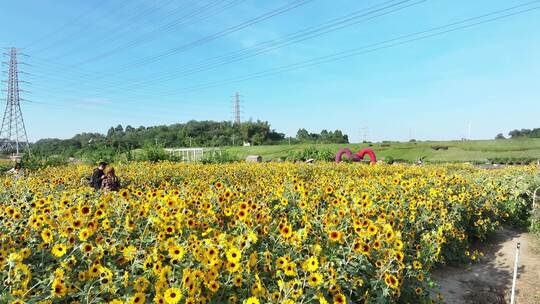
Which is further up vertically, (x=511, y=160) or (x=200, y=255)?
(x=200, y=255)

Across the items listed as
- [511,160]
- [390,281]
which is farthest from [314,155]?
[390,281]

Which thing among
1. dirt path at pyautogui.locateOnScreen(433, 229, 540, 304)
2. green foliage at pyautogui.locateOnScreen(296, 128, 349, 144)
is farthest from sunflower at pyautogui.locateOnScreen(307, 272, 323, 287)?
green foliage at pyautogui.locateOnScreen(296, 128, 349, 144)

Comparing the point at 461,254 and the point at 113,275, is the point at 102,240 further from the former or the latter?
the point at 461,254

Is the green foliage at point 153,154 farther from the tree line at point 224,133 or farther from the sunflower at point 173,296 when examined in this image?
the tree line at point 224,133

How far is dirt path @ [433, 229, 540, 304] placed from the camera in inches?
165

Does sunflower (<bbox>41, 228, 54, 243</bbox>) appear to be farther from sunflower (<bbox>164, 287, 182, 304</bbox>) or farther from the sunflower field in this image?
sunflower (<bbox>164, 287, 182, 304</bbox>)

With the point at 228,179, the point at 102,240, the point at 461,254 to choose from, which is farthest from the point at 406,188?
the point at 228,179

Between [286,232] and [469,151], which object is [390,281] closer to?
[286,232]

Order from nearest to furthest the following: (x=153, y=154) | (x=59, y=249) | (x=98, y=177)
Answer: (x=59, y=249) → (x=98, y=177) → (x=153, y=154)

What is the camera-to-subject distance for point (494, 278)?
4.79 metres

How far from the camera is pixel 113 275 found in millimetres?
1758

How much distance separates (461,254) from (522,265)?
100 cm

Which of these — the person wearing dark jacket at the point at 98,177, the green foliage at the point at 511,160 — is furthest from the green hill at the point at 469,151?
the person wearing dark jacket at the point at 98,177

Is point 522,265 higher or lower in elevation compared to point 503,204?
lower
